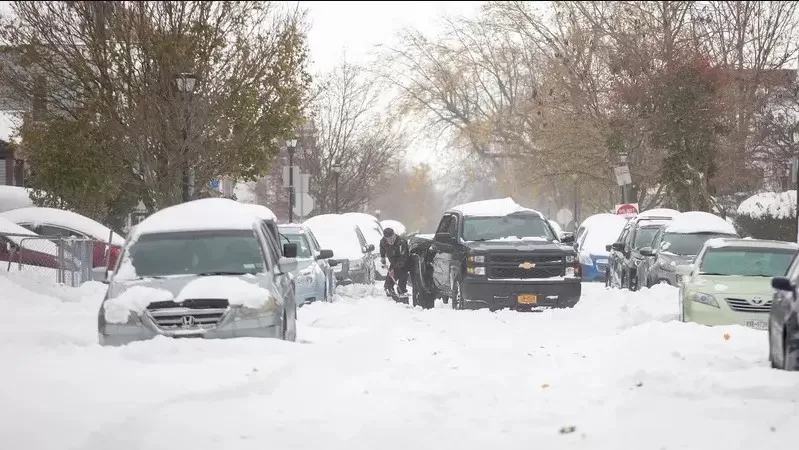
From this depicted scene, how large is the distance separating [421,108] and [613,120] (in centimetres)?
1670

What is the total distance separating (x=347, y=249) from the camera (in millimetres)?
32656

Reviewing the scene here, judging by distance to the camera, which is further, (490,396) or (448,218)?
(448,218)

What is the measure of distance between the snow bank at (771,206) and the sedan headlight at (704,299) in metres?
21.7

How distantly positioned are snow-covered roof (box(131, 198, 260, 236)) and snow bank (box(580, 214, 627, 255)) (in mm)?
24958

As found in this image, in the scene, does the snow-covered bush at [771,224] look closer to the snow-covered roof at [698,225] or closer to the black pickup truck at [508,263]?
the snow-covered roof at [698,225]

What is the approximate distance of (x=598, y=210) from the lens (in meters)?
74.2

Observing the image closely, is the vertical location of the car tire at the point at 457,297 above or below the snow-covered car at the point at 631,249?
below

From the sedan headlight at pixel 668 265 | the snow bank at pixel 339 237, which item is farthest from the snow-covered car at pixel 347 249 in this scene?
the sedan headlight at pixel 668 265

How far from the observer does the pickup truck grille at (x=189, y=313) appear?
13812 mm

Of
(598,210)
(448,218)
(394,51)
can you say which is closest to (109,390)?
(448,218)

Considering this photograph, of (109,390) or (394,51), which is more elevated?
(394,51)

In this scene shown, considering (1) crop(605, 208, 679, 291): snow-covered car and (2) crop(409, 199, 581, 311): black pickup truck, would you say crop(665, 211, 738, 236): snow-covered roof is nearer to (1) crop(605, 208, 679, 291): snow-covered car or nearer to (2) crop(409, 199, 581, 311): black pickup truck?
(1) crop(605, 208, 679, 291): snow-covered car

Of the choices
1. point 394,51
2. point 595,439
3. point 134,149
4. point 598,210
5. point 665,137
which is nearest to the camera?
point 595,439

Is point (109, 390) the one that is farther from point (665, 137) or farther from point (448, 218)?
point (665, 137)
